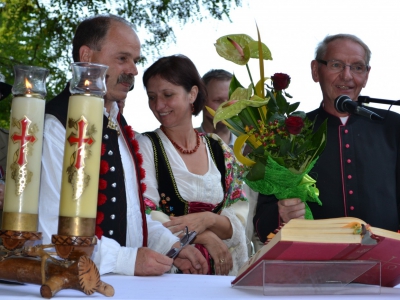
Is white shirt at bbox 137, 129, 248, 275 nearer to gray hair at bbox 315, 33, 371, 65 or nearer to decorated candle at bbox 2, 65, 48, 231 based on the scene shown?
gray hair at bbox 315, 33, 371, 65

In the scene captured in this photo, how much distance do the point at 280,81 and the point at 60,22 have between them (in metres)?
5.78

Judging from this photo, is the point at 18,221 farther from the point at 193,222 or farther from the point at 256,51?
the point at 193,222

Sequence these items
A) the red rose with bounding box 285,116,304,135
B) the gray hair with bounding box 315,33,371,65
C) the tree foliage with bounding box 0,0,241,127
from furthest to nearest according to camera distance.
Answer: the tree foliage with bounding box 0,0,241,127, the gray hair with bounding box 315,33,371,65, the red rose with bounding box 285,116,304,135

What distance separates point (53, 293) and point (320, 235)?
792 mm

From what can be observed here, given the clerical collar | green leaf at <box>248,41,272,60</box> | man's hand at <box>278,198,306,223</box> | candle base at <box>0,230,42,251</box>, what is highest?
green leaf at <box>248,41,272,60</box>

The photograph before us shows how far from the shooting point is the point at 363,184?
12.1 ft

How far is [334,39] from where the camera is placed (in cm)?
389

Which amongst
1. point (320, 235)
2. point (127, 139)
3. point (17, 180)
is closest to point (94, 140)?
point (17, 180)

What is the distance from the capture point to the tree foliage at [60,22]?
7879mm

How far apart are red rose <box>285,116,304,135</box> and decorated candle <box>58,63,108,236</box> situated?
908mm

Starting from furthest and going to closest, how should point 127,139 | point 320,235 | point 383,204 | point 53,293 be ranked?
point 383,204 → point 127,139 → point 320,235 → point 53,293

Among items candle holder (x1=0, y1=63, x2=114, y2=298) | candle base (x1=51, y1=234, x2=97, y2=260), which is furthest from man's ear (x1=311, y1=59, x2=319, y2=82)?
candle base (x1=51, y1=234, x2=97, y2=260)

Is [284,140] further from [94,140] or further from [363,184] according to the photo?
[363,184]

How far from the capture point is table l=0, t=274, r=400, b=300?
72.3 inches
